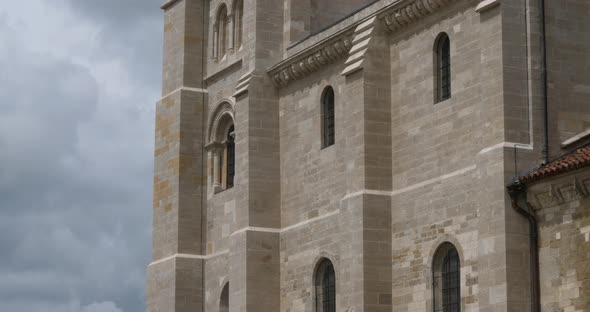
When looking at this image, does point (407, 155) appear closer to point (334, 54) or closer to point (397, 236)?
point (397, 236)

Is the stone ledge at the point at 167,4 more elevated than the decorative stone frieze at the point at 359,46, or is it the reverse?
the stone ledge at the point at 167,4

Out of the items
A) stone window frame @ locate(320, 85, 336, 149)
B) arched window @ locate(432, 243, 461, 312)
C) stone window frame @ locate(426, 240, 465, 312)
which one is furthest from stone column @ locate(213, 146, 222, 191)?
arched window @ locate(432, 243, 461, 312)

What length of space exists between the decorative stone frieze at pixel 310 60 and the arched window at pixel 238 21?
336cm

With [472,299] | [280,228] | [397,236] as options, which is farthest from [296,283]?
[472,299]

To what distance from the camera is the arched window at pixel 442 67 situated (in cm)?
3669

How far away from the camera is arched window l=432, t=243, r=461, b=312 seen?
116 feet

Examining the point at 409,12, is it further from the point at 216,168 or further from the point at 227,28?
the point at 216,168

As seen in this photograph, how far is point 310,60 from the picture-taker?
42.2 metres

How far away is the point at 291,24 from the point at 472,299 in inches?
508

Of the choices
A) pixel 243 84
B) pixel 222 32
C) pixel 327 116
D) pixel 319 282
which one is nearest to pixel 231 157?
pixel 243 84

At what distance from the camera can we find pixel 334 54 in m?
41.2

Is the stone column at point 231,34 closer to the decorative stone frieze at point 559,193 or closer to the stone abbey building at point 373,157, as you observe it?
the stone abbey building at point 373,157

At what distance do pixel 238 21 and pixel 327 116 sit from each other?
7.17 meters

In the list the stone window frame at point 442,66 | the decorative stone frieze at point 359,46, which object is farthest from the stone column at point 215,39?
the stone window frame at point 442,66
